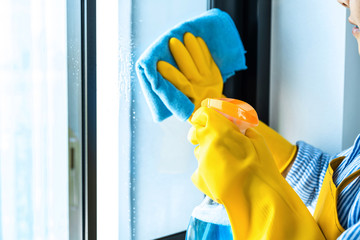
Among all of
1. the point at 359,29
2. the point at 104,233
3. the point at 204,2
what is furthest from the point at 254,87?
the point at 104,233

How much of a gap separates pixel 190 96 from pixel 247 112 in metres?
0.19

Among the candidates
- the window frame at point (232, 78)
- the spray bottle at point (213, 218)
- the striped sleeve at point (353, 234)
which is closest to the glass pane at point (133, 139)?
the window frame at point (232, 78)

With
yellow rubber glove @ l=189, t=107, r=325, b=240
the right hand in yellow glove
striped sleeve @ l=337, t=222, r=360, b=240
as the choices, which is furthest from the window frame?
striped sleeve @ l=337, t=222, r=360, b=240

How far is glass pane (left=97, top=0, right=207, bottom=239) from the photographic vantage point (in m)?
0.72

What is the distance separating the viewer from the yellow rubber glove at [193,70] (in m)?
0.68

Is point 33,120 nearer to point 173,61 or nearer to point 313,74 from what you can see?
point 173,61

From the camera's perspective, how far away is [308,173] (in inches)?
29.6

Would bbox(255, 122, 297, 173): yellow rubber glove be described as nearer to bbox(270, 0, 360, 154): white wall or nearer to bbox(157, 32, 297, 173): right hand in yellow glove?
bbox(157, 32, 297, 173): right hand in yellow glove

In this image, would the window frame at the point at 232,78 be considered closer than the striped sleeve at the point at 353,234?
No

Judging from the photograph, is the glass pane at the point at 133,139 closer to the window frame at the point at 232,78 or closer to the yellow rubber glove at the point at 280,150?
the window frame at the point at 232,78

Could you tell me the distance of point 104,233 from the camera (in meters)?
0.73

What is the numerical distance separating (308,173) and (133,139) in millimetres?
368

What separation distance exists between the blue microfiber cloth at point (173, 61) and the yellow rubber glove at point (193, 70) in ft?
0.04

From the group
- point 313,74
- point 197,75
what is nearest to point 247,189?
point 197,75
